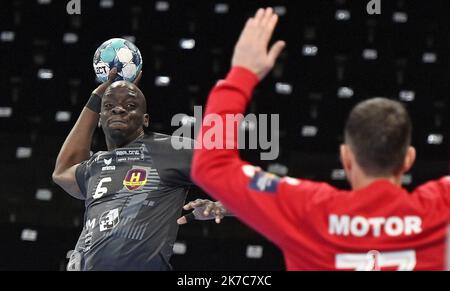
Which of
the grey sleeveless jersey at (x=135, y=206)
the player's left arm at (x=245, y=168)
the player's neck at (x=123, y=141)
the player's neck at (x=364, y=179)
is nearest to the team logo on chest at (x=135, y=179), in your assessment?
the grey sleeveless jersey at (x=135, y=206)

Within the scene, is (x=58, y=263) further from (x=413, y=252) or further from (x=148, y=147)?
(x=413, y=252)

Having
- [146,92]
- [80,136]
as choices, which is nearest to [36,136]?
[146,92]

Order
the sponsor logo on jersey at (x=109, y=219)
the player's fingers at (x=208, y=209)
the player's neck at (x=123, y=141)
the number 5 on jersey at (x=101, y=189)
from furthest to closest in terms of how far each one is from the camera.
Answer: the player's neck at (x=123, y=141), the number 5 on jersey at (x=101, y=189), the sponsor logo on jersey at (x=109, y=219), the player's fingers at (x=208, y=209)

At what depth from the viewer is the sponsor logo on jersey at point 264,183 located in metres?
1.81

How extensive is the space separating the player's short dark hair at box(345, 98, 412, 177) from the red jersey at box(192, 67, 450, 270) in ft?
0.17

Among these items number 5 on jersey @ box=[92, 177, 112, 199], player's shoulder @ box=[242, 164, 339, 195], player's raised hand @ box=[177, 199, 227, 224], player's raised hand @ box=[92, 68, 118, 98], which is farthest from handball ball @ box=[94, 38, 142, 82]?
player's shoulder @ box=[242, 164, 339, 195]

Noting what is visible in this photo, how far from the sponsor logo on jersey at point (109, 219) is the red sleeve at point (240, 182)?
185cm

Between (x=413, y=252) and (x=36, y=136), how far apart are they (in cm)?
695

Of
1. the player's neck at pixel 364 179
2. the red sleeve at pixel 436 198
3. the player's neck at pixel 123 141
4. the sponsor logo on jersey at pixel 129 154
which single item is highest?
the player's neck at pixel 123 141

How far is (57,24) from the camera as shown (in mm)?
8859

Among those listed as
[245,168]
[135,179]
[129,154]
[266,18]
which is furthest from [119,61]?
[245,168]

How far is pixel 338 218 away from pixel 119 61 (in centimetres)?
269

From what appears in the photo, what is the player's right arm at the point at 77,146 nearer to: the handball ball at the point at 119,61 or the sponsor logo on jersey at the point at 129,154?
the handball ball at the point at 119,61

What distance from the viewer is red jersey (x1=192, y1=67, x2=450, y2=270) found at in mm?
1756
